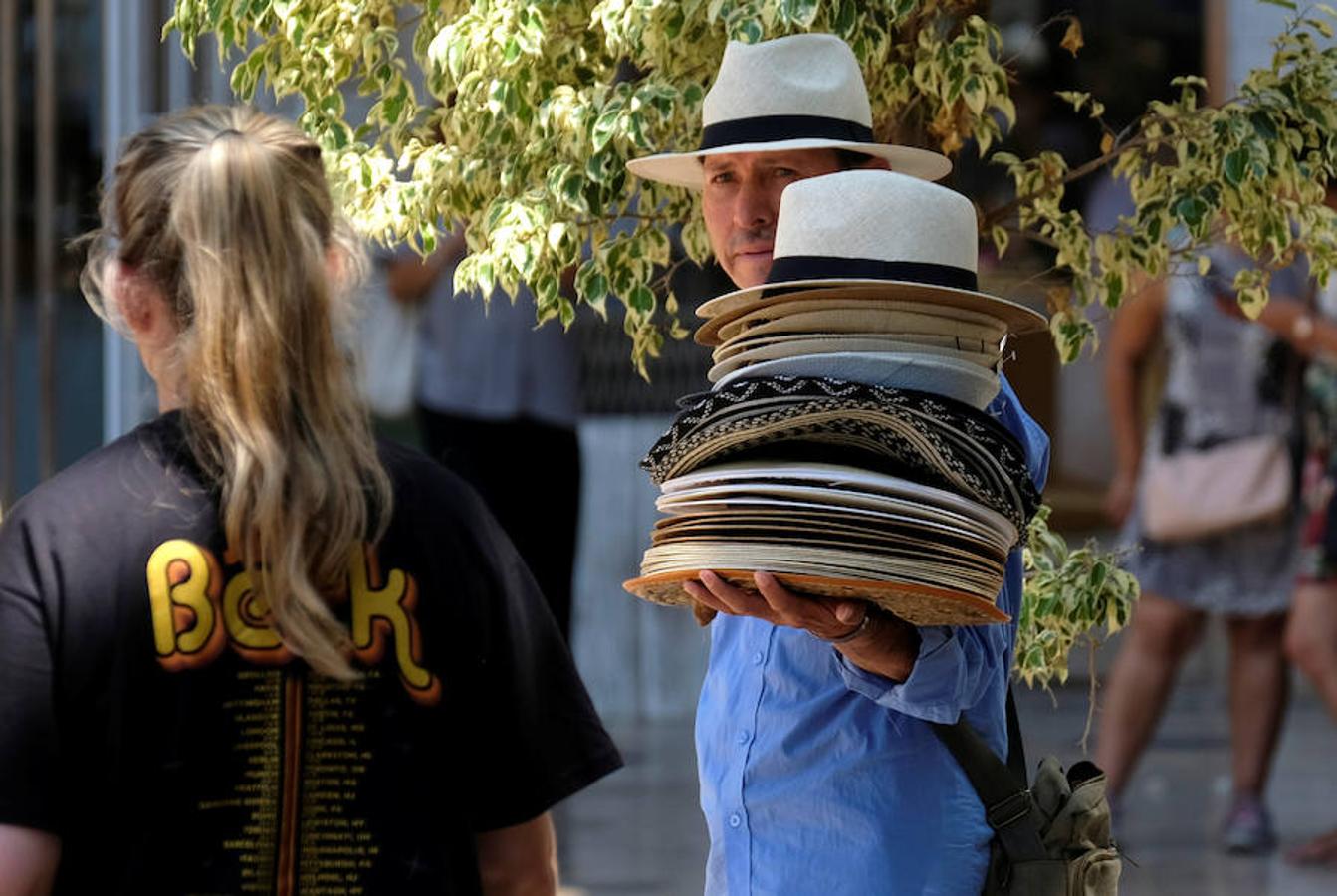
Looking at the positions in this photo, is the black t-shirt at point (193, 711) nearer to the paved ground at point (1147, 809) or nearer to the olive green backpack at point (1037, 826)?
the olive green backpack at point (1037, 826)

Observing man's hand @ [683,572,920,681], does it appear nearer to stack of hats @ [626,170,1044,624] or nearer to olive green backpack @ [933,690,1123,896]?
stack of hats @ [626,170,1044,624]

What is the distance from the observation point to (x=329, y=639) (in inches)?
98.8

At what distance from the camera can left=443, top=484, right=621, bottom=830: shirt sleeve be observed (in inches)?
104

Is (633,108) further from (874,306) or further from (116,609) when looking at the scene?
(116,609)

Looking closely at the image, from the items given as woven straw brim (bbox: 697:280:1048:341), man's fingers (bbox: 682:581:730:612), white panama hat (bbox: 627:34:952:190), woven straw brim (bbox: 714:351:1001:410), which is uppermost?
white panama hat (bbox: 627:34:952:190)

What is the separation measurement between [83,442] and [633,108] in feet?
15.1

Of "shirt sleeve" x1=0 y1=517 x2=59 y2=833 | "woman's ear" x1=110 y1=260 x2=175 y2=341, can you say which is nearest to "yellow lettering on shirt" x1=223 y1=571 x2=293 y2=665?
"shirt sleeve" x1=0 y1=517 x2=59 y2=833

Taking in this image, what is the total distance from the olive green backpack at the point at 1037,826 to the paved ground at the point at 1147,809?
152 inches

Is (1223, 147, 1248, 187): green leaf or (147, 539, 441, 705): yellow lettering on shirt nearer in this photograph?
(147, 539, 441, 705): yellow lettering on shirt

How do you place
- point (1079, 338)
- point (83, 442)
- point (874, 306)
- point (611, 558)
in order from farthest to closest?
1. point (611, 558)
2. point (83, 442)
3. point (1079, 338)
4. point (874, 306)

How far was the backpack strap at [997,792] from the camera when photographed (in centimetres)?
276

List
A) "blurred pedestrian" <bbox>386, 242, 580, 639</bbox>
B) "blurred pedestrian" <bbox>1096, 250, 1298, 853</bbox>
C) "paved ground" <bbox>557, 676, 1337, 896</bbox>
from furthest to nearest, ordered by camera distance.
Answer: "blurred pedestrian" <bbox>386, 242, 580, 639</bbox> < "blurred pedestrian" <bbox>1096, 250, 1298, 853</bbox> < "paved ground" <bbox>557, 676, 1337, 896</bbox>

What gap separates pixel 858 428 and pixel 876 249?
26cm

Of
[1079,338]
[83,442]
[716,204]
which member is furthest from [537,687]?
[83,442]
